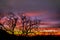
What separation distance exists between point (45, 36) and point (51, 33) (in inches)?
51.1

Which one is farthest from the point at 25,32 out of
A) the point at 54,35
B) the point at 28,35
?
the point at 54,35

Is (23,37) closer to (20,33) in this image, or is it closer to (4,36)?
(20,33)

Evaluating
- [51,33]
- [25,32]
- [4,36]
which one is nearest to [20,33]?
[25,32]

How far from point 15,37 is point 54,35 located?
6716mm

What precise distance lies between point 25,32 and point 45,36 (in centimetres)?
349

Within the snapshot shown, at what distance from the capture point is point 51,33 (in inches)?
1373

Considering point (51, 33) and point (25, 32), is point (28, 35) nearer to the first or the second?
point (25, 32)

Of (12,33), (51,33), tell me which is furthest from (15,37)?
(51,33)

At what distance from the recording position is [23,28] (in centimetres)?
3462

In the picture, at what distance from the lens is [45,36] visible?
34.3 m

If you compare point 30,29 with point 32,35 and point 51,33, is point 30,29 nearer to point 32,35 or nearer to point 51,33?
point 32,35

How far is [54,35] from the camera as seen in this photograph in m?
34.6

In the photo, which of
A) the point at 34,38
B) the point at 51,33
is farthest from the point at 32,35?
the point at 51,33

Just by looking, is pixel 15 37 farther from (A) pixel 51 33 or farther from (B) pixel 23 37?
(A) pixel 51 33
